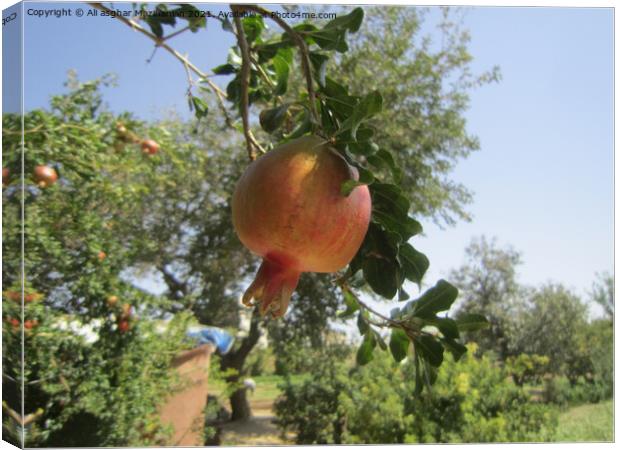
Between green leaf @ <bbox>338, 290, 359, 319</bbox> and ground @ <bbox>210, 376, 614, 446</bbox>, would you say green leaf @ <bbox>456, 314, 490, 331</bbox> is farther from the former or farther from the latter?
ground @ <bbox>210, 376, 614, 446</bbox>

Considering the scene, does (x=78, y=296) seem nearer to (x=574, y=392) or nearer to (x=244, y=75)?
(x=244, y=75)

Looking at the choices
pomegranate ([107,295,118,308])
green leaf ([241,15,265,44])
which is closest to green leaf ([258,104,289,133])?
green leaf ([241,15,265,44])

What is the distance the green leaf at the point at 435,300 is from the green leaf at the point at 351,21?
8.4 inches

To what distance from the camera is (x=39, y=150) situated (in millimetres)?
1851

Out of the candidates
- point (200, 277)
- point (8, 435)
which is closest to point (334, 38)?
point (8, 435)

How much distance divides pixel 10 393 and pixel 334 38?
5.47ft

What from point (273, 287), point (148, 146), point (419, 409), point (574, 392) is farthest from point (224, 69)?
point (574, 392)

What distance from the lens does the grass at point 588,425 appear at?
3.53 metres

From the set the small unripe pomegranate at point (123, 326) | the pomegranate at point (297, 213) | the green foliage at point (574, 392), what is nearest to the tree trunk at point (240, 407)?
the green foliage at point (574, 392)

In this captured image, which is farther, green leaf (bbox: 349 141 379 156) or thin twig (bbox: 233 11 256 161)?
thin twig (bbox: 233 11 256 161)

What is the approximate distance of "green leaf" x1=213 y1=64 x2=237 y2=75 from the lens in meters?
0.73

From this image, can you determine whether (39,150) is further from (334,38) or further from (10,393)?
(334,38)

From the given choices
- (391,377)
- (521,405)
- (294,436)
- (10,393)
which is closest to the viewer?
(10,393)

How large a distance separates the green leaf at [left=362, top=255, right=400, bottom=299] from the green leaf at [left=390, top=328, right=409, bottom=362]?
0.41ft
